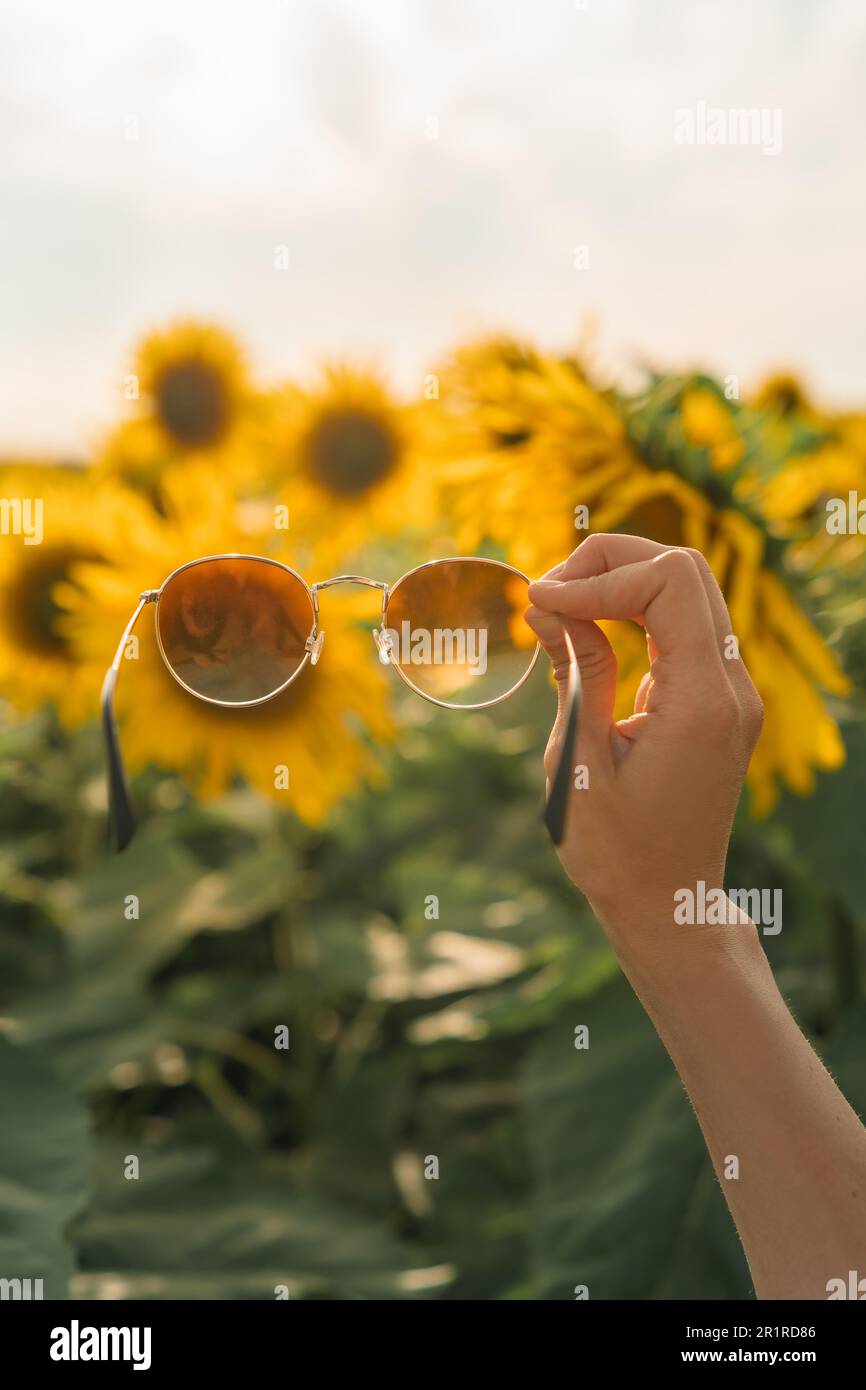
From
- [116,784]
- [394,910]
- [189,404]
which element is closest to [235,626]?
[116,784]

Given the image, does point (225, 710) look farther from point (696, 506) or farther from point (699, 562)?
point (699, 562)

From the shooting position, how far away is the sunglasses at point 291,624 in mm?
786

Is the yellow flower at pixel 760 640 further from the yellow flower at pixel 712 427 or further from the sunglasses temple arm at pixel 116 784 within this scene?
the sunglasses temple arm at pixel 116 784

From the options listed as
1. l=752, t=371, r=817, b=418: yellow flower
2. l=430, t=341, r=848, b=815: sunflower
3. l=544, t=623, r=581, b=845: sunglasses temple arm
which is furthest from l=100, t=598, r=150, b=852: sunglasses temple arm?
l=752, t=371, r=817, b=418: yellow flower

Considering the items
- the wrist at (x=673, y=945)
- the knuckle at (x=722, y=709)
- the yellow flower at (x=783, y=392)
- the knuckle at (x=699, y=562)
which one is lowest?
the wrist at (x=673, y=945)

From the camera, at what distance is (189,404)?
2.16 m

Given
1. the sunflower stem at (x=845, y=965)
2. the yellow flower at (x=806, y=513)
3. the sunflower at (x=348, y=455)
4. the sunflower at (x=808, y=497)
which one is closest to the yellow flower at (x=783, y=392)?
the sunflower at (x=348, y=455)

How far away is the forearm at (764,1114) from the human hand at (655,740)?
0.03 m

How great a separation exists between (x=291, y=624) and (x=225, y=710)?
1.19 ft

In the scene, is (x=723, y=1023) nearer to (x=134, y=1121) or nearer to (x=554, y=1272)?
(x=554, y=1272)

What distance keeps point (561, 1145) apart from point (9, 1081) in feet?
1.66

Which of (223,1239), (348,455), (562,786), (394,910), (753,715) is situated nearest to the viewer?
(562,786)

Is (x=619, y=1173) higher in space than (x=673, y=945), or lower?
lower
